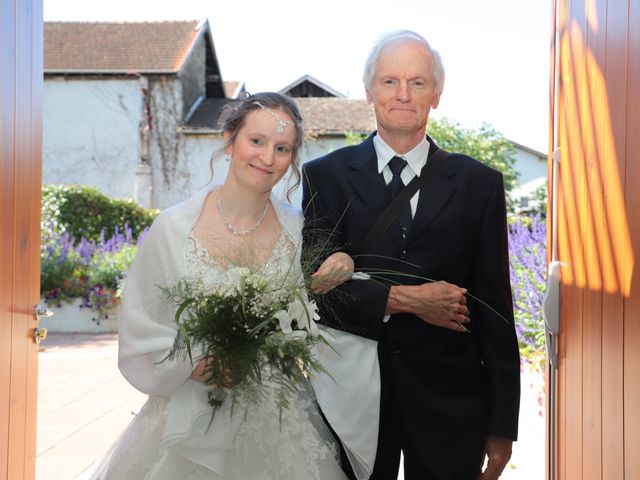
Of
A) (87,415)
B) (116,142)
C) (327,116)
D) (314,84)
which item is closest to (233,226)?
(87,415)

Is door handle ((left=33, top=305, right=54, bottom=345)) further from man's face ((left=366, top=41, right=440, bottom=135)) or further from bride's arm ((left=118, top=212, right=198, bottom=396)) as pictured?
man's face ((left=366, top=41, right=440, bottom=135))

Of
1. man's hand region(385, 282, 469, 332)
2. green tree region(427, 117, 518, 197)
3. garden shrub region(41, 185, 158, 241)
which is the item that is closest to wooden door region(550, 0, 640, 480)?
man's hand region(385, 282, 469, 332)

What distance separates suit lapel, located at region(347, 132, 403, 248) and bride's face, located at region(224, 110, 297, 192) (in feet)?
0.79

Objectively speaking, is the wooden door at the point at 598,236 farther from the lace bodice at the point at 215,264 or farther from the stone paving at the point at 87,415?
the stone paving at the point at 87,415

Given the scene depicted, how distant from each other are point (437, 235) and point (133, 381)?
3.73 feet

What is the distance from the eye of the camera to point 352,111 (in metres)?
26.6

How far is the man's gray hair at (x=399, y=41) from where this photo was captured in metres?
2.91

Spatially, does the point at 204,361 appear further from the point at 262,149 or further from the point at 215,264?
the point at 262,149

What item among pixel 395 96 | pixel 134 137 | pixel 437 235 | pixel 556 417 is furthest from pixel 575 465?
pixel 134 137

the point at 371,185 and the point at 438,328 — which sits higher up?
the point at 371,185

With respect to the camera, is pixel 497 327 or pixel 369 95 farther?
pixel 369 95

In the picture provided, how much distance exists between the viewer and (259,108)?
2.90 meters

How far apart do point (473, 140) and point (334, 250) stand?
72.5 ft

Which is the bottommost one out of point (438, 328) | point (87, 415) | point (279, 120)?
point (87, 415)
